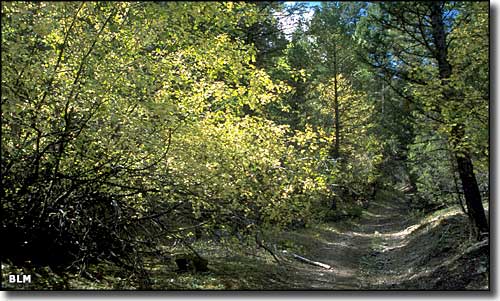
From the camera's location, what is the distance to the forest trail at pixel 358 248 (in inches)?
164

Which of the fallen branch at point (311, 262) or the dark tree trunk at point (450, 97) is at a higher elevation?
the dark tree trunk at point (450, 97)

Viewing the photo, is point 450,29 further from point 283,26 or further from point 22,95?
point 22,95

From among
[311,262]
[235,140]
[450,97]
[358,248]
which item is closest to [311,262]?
[311,262]

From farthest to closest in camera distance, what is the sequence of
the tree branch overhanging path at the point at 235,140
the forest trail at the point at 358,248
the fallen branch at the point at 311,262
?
the fallen branch at the point at 311,262, the forest trail at the point at 358,248, the tree branch overhanging path at the point at 235,140

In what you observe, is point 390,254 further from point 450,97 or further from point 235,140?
point 235,140

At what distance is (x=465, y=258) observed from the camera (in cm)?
446

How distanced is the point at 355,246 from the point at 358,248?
0.13 meters

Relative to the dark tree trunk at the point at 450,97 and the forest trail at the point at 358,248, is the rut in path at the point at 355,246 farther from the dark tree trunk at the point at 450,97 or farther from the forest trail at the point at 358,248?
the dark tree trunk at the point at 450,97

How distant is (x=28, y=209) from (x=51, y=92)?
3.38ft

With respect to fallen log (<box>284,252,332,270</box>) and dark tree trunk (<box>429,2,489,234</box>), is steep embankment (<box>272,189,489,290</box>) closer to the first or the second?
fallen log (<box>284,252,332,270</box>)

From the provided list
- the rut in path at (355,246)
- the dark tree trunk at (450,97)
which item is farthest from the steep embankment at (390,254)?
the dark tree trunk at (450,97)

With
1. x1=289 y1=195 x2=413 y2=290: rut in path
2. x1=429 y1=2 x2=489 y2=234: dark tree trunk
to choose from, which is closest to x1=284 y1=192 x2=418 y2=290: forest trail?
x1=289 y1=195 x2=413 y2=290: rut in path

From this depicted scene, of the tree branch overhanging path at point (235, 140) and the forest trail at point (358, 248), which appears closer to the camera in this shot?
the tree branch overhanging path at point (235, 140)

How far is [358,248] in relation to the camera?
5070mm
